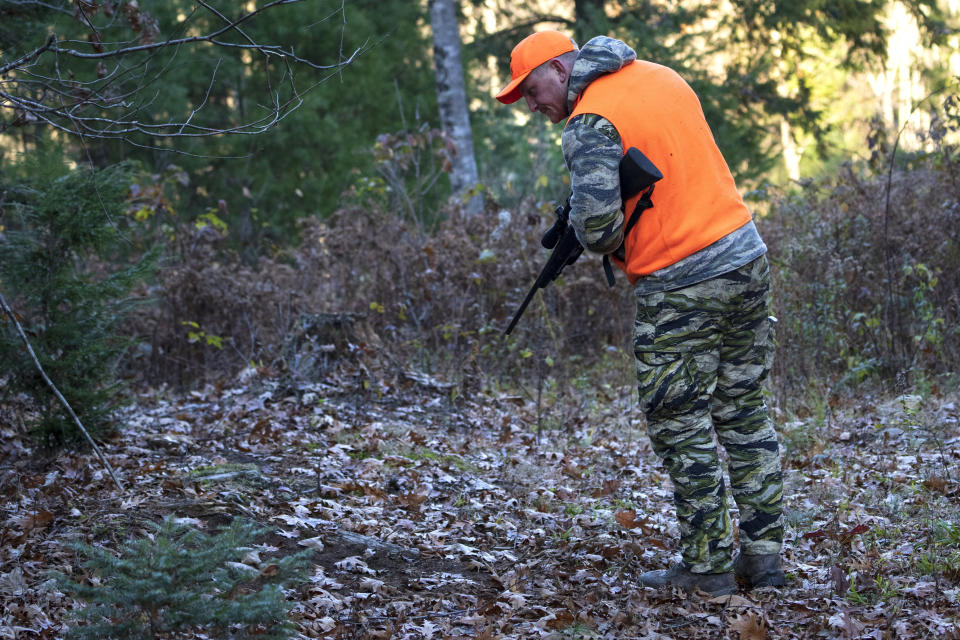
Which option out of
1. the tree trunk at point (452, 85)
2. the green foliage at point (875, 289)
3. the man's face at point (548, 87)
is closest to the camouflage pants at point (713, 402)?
the man's face at point (548, 87)

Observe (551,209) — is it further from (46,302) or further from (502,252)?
(46,302)

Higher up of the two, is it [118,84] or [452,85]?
[452,85]

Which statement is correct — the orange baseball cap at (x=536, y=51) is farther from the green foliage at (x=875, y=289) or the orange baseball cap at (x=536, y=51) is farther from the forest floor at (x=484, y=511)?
the green foliage at (x=875, y=289)

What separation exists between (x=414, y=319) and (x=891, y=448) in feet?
16.2

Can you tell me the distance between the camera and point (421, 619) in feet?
12.5

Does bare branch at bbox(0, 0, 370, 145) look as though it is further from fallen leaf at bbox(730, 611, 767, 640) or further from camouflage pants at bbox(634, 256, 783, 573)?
fallen leaf at bbox(730, 611, 767, 640)

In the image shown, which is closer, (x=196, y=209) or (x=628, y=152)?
(x=628, y=152)

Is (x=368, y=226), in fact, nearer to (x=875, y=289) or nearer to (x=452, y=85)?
(x=452, y=85)

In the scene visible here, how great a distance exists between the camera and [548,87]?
3947mm

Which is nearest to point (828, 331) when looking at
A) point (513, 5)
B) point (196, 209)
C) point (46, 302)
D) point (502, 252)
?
point (502, 252)

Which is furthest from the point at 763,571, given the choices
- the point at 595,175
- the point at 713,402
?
the point at 595,175

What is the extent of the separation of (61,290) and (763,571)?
184 inches

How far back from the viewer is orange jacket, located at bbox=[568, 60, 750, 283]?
144 inches

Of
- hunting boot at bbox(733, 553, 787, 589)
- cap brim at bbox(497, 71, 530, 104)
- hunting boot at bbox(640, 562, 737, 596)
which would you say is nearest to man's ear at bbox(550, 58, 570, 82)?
cap brim at bbox(497, 71, 530, 104)
